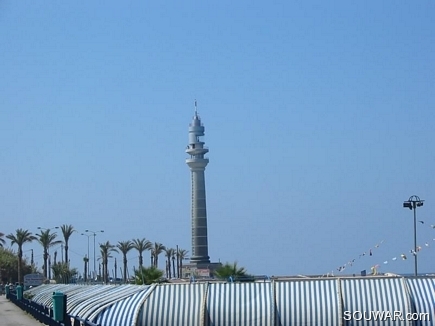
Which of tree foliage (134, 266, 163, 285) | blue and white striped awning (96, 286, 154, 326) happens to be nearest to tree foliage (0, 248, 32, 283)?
A: tree foliage (134, 266, 163, 285)

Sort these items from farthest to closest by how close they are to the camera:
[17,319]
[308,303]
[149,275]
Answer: [149,275] < [17,319] < [308,303]

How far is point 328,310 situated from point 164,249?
12101cm

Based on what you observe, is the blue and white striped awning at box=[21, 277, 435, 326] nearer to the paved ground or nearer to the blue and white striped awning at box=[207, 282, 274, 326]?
the blue and white striped awning at box=[207, 282, 274, 326]

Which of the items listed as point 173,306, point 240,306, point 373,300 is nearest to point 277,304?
point 240,306

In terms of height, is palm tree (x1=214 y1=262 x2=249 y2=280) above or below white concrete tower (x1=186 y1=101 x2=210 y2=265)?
below

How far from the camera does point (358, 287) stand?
2903 centimetres

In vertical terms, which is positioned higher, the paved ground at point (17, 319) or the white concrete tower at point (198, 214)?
the white concrete tower at point (198, 214)

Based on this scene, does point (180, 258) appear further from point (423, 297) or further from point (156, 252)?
point (423, 297)

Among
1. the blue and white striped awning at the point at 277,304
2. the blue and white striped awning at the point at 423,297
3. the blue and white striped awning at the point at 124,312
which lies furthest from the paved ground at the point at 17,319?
the blue and white striped awning at the point at 423,297

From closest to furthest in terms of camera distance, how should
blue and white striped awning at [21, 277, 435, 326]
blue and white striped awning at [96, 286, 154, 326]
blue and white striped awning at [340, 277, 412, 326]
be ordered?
1. blue and white striped awning at [340, 277, 412, 326]
2. blue and white striped awning at [21, 277, 435, 326]
3. blue and white striped awning at [96, 286, 154, 326]

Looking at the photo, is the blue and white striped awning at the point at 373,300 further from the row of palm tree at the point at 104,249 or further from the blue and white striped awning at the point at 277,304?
the row of palm tree at the point at 104,249

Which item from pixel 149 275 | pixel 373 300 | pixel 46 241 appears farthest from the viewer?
pixel 46 241

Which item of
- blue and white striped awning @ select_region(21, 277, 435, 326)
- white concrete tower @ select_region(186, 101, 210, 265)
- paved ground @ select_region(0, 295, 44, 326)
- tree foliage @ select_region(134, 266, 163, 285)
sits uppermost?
white concrete tower @ select_region(186, 101, 210, 265)

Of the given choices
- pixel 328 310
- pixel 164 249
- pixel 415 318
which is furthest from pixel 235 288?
pixel 164 249
